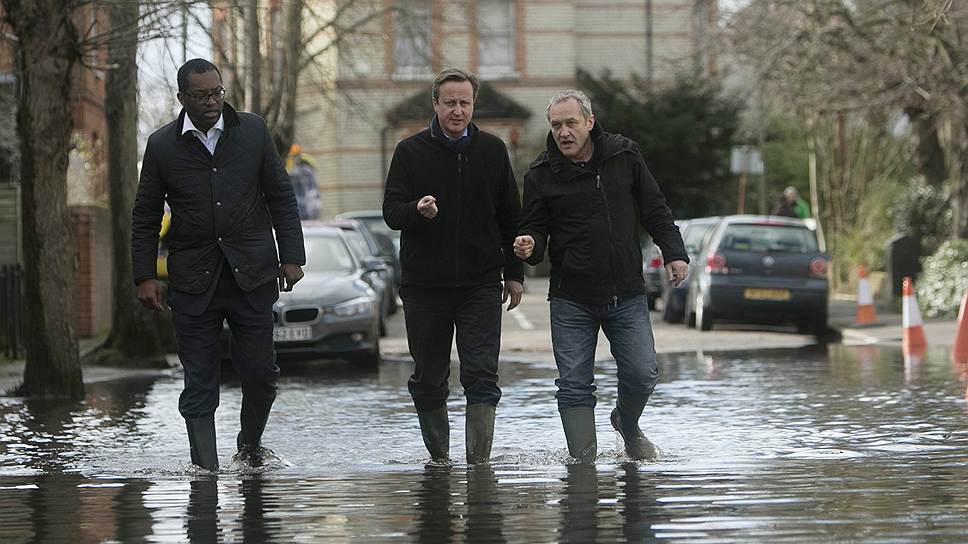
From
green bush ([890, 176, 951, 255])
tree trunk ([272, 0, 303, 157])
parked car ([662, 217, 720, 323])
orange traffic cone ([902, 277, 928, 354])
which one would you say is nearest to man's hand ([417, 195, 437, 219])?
orange traffic cone ([902, 277, 928, 354])

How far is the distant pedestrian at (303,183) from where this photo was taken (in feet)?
107

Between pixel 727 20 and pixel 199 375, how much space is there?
19.0m

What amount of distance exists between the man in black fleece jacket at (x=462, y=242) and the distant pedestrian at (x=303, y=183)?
23063mm

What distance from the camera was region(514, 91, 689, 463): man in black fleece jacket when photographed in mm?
9047

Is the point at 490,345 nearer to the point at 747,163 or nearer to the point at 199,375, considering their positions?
the point at 199,375

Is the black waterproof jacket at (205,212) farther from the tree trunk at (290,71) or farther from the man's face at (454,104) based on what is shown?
the tree trunk at (290,71)

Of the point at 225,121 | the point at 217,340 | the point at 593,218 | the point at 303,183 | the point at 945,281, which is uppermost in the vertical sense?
the point at 303,183

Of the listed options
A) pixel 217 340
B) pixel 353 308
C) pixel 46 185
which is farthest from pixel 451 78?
pixel 353 308

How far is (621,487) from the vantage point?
8242 mm

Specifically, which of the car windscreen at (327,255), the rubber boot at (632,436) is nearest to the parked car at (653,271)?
the car windscreen at (327,255)

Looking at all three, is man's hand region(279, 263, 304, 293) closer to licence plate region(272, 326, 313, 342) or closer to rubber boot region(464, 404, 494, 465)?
rubber boot region(464, 404, 494, 465)

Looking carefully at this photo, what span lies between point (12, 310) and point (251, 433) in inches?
400

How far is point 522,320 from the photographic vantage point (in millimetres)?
26969

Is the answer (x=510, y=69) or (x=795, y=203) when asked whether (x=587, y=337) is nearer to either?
(x=795, y=203)
